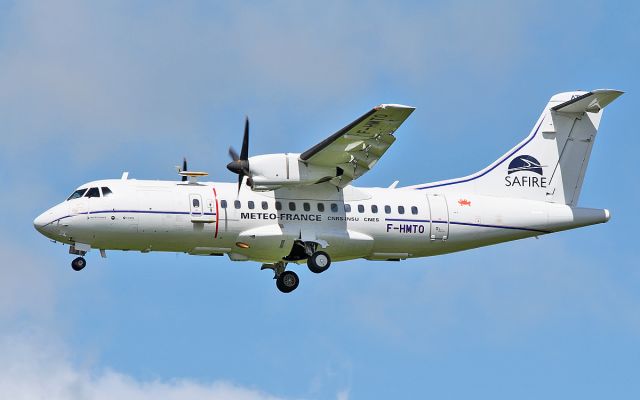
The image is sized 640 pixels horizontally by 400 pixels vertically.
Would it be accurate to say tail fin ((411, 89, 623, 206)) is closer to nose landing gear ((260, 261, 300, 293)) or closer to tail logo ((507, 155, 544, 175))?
tail logo ((507, 155, 544, 175))

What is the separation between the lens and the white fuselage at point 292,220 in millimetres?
28766

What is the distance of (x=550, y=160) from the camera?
3256 cm

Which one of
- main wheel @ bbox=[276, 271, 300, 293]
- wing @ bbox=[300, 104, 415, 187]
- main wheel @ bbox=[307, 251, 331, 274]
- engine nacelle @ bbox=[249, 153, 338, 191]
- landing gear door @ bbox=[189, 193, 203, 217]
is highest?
wing @ bbox=[300, 104, 415, 187]

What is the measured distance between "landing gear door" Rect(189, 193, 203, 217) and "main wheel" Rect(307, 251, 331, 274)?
9.22 feet

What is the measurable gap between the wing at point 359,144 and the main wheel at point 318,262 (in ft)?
5.76

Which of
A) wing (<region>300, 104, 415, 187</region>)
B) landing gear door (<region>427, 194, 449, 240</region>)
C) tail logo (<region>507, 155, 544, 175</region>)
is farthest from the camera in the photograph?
tail logo (<region>507, 155, 544, 175</region>)

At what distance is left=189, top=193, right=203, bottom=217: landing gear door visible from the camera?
2905cm

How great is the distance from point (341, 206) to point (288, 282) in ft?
7.39

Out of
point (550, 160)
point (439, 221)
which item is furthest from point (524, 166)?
→ point (439, 221)

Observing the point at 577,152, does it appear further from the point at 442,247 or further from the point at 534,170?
the point at 442,247

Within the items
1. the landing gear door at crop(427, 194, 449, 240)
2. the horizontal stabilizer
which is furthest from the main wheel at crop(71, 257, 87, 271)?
the horizontal stabilizer

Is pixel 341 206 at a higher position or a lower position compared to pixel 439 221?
higher

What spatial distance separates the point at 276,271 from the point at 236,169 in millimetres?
3333

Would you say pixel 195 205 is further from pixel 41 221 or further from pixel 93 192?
pixel 41 221
